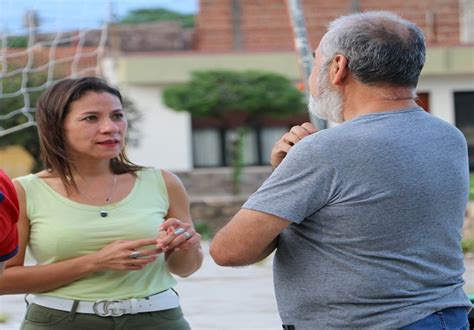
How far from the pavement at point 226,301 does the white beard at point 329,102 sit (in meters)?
5.00

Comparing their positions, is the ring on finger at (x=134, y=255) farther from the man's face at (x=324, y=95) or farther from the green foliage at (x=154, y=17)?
the green foliage at (x=154, y=17)

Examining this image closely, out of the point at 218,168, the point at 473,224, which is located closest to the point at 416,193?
the point at 473,224

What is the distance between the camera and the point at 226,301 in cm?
916

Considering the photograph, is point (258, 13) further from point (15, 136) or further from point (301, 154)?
point (301, 154)

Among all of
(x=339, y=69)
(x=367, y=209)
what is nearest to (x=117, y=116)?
(x=339, y=69)

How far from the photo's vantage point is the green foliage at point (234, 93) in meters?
19.5

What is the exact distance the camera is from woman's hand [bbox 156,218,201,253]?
10.3 feet

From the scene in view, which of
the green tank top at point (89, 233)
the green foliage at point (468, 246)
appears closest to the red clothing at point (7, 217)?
the green tank top at point (89, 233)

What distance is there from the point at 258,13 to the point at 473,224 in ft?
33.2

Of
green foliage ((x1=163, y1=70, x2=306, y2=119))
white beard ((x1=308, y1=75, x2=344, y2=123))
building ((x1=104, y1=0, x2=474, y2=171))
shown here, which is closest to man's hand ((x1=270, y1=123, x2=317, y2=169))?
white beard ((x1=308, y1=75, x2=344, y2=123))

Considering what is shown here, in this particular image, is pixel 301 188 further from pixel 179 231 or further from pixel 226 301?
pixel 226 301

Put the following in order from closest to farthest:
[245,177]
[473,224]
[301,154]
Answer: [301,154], [473,224], [245,177]

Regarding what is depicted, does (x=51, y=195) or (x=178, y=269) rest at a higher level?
(x=51, y=195)

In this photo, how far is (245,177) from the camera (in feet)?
68.5
